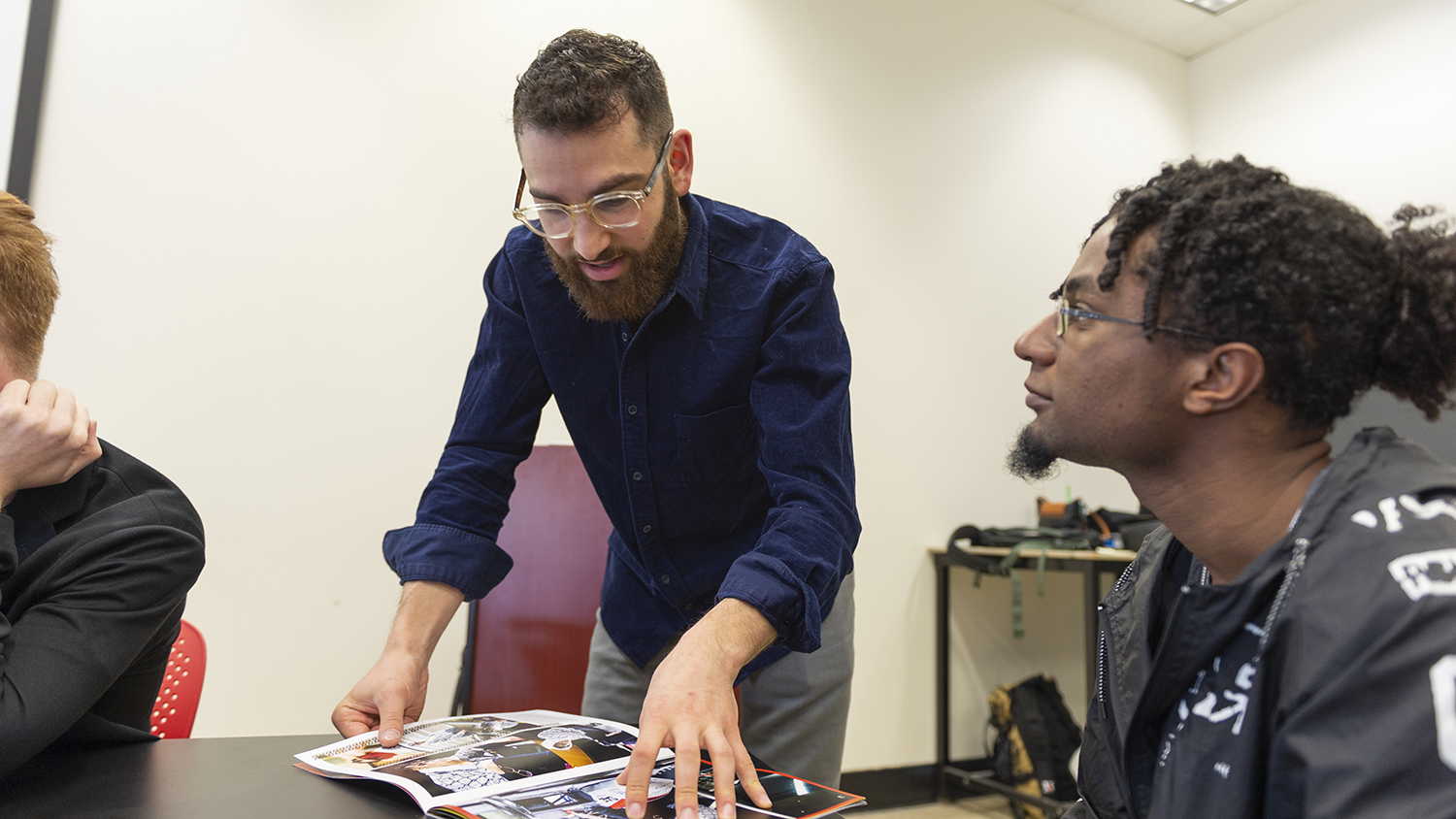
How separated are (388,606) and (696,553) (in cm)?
142

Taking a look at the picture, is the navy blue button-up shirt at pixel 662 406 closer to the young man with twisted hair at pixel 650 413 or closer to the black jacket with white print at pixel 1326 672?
the young man with twisted hair at pixel 650 413

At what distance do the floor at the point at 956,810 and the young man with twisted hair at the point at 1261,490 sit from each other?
238cm

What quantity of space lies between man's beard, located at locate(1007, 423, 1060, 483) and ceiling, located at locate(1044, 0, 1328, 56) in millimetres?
3519

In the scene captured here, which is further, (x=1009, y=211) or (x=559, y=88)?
(x=1009, y=211)

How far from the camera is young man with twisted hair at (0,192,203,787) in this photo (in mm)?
864

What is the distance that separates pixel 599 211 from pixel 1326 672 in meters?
0.93

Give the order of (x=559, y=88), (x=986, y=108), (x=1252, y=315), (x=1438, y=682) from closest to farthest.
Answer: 1. (x=1438, y=682)
2. (x=1252, y=315)
3. (x=559, y=88)
4. (x=986, y=108)

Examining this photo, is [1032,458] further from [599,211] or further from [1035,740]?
[1035,740]

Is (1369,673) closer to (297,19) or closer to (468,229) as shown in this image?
(468,229)

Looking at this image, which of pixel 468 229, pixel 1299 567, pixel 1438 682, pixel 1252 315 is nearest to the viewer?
pixel 1438 682

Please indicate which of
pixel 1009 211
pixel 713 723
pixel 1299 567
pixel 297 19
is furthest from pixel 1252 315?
pixel 1009 211

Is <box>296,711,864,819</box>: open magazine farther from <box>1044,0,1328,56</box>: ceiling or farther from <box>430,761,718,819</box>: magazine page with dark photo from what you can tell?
<box>1044,0,1328,56</box>: ceiling

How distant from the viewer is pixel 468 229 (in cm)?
267

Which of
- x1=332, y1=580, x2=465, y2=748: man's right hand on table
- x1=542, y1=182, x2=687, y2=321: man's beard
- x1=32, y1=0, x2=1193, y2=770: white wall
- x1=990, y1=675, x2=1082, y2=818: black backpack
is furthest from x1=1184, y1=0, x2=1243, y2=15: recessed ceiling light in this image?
x1=332, y1=580, x2=465, y2=748: man's right hand on table
